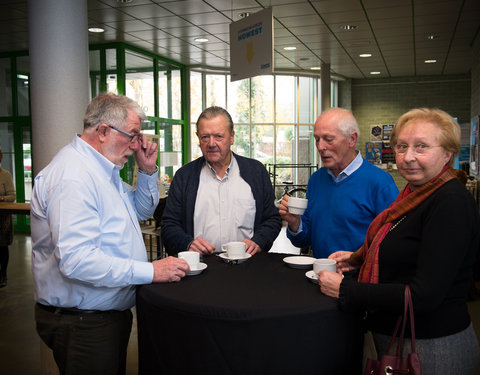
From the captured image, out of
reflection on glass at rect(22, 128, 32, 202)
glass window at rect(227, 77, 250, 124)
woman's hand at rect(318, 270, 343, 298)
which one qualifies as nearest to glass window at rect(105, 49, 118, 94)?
reflection on glass at rect(22, 128, 32, 202)

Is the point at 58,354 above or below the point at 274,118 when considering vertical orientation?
below

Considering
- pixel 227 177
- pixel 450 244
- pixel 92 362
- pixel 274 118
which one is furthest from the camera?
pixel 274 118

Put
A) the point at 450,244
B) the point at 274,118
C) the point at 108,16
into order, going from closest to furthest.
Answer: the point at 450,244 → the point at 108,16 → the point at 274,118

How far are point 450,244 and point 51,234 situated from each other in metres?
1.31

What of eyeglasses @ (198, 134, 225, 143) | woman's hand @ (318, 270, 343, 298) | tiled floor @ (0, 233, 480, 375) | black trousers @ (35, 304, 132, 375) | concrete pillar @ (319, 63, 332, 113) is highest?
concrete pillar @ (319, 63, 332, 113)

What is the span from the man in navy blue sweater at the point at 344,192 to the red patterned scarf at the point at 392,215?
54cm

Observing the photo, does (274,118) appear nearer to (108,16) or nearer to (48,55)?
(108,16)

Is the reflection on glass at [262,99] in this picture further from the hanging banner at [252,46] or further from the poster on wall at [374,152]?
the hanging banner at [252,46]

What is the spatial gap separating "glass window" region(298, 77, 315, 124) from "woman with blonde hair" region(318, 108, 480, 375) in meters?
12.0

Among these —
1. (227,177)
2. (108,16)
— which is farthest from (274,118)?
(227,177)

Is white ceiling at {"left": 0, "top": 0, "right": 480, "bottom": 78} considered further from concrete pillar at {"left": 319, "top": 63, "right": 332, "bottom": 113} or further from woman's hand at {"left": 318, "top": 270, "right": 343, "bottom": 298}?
woman's hand at {"left": 318, "top": 270, "right": 343, "bottom": 298}

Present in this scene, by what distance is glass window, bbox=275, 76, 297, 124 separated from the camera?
13000mm

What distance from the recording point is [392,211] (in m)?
1.53

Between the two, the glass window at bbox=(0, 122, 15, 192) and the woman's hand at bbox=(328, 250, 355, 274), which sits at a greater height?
the glass window at bbox=(0, 122, 15, 192)
